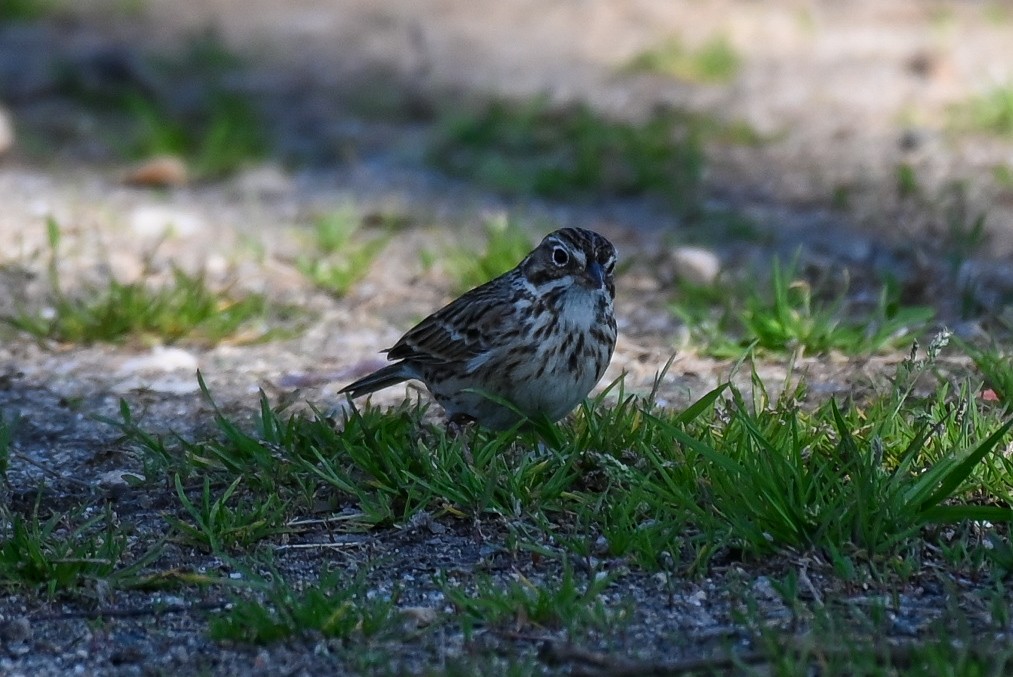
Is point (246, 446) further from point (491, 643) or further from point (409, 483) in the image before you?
point (491, 643)

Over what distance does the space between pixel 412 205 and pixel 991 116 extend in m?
3.56

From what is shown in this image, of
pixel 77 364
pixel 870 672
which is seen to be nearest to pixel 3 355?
pixel 77 364

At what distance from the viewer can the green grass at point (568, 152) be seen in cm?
843

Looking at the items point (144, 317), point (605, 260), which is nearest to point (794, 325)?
point (605, 260)

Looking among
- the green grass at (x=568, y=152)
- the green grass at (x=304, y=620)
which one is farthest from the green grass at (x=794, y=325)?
the green grass at (x=304, y=620)

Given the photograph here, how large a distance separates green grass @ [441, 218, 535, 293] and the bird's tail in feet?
4.94

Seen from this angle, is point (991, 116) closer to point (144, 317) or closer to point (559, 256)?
point (559, 256)

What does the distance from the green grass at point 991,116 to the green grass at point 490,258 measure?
3.40m

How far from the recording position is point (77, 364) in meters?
6.06

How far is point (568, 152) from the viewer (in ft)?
29.4

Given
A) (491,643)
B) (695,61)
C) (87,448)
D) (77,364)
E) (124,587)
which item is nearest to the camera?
(491,643)

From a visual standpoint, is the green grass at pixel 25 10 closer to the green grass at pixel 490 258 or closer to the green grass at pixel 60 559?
the green grass at pixel 490 258

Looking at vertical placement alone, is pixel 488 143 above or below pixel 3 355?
above

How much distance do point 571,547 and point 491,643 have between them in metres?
0.55
